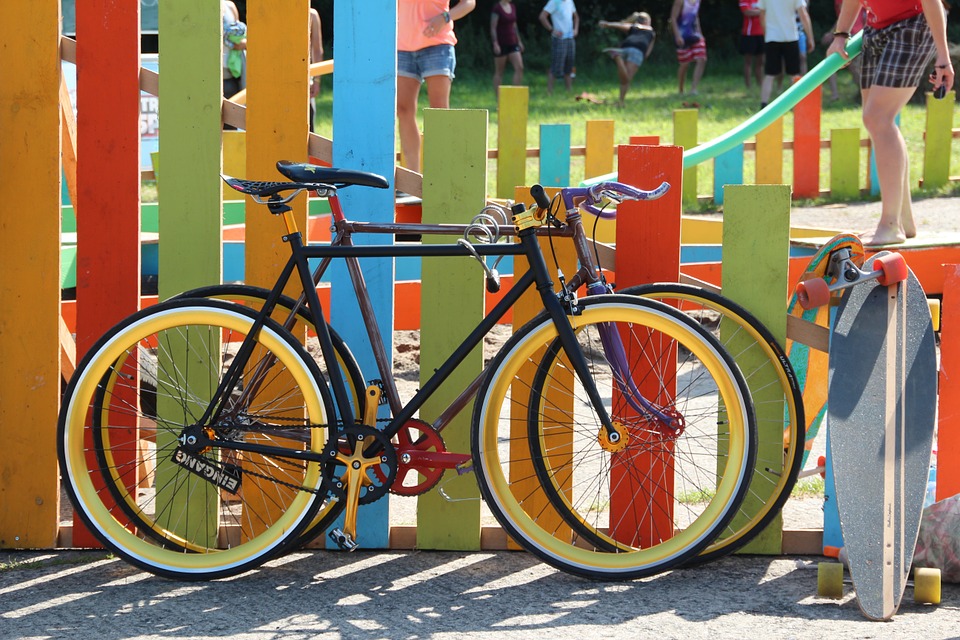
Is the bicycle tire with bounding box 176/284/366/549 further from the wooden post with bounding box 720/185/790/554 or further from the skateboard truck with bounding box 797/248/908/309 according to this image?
the skateboard truck with bounding box 797/248/908/309

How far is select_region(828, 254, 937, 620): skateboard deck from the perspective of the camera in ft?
11.5

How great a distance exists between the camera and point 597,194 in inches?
140

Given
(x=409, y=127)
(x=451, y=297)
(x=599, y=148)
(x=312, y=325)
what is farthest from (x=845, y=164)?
(x=312, y=325)

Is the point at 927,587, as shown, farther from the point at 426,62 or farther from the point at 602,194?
the point at 426,62

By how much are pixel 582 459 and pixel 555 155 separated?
7.07 metres

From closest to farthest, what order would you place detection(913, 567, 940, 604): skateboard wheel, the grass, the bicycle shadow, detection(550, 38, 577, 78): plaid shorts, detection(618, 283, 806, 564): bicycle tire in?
1. the bicycle shadow
2. detection(913, 567, 940, 604): skateboard wheel
3. detection(618, 283, 806, 564): bicycle tire
4. the grass
5. detection(550, 38, 577, 78): plaid shorts

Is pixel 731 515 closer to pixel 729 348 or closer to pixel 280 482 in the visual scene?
pixel 729 348

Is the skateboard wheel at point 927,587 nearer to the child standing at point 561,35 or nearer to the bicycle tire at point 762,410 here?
the bicycle tire at point 762,410

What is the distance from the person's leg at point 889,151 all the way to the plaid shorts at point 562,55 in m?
17.5

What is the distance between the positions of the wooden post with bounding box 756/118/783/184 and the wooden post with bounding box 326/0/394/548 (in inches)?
317

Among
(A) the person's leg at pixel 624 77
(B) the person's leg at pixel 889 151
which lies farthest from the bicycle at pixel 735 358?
(A) the person's leg at pixel 624 77

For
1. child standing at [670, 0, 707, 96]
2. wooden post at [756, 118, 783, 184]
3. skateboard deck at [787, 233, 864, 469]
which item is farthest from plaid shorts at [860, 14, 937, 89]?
child standing at [670, 0, 707, 96]

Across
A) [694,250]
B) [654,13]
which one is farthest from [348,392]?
[654,13]

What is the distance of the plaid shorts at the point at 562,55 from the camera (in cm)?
2388
